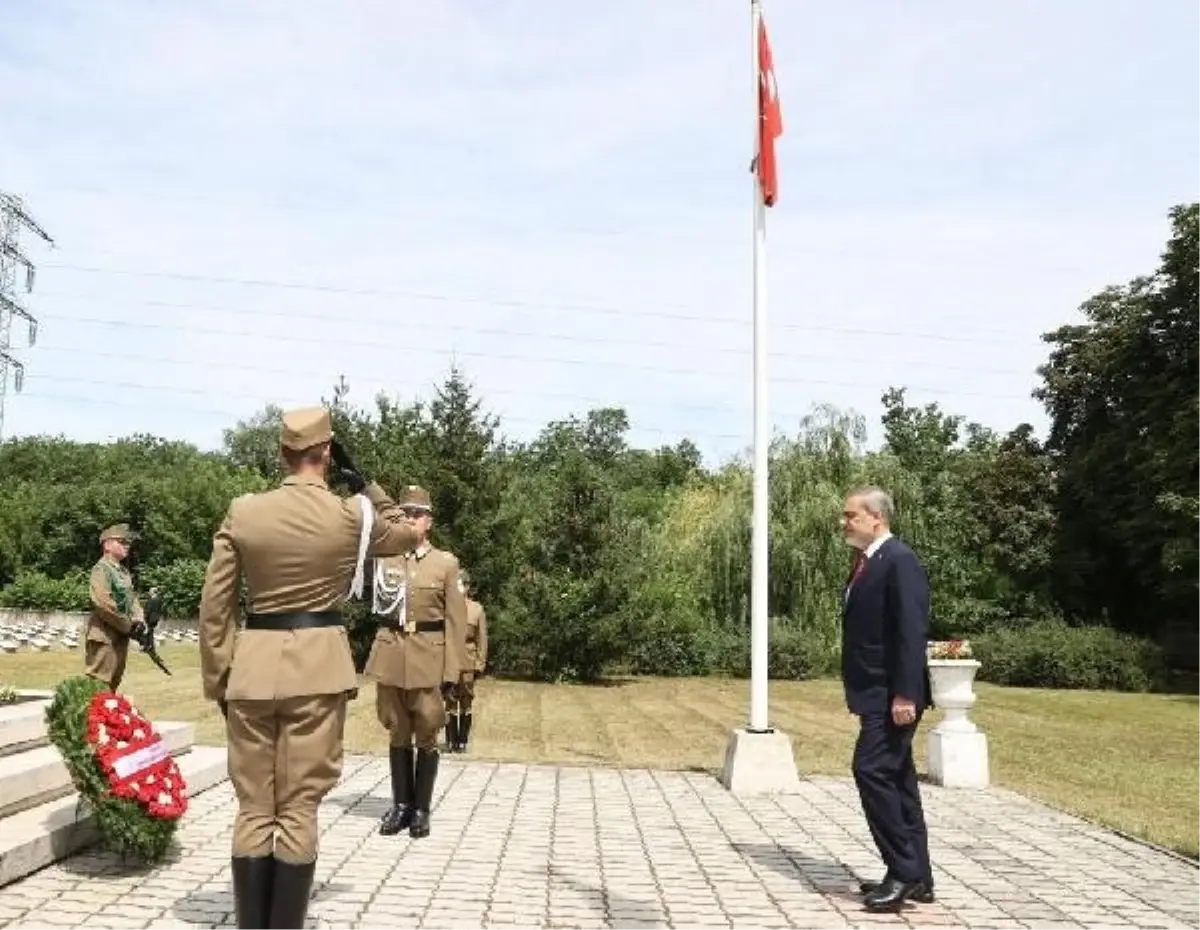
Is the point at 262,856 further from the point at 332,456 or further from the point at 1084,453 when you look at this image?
the point at 1084,453

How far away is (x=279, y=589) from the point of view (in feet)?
15.0

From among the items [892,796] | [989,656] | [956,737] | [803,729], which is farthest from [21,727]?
[989,656]

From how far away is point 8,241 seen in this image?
4353 cm

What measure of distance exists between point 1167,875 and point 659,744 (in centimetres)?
738

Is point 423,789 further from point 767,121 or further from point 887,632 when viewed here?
point 767,121

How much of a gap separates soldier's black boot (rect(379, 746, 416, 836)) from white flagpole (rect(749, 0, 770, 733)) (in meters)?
3.34

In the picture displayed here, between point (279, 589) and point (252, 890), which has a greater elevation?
point (279, 589)

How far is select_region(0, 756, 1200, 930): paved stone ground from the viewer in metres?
5.46

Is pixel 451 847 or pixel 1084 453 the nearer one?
pixel 451 847

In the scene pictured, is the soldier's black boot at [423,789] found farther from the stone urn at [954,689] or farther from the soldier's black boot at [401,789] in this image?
the stone urn at [954,689]

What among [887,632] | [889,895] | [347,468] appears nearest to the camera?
[347,468]

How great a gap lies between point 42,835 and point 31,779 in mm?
699

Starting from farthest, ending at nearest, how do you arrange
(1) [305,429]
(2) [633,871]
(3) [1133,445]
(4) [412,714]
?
(3) [1133,445], (4) [412,714], (2) [633,871], (1) [305,429]

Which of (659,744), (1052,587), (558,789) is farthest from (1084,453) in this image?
(558,789)
